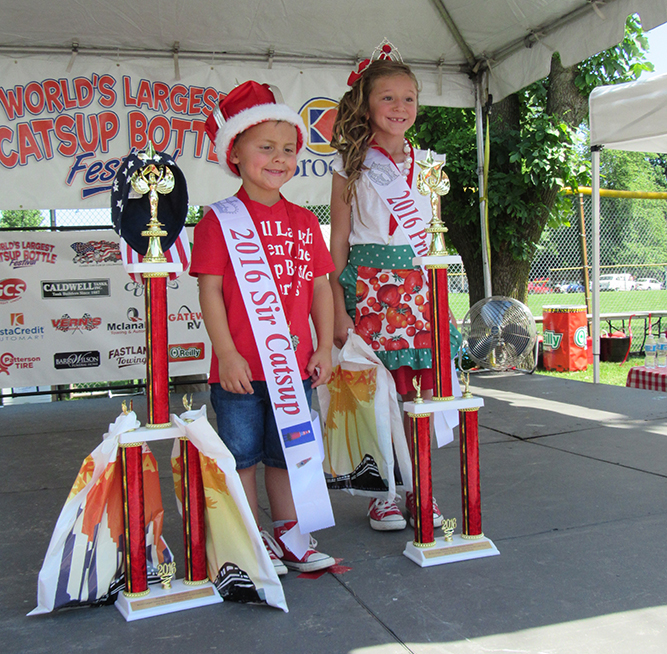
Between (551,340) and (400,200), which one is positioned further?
(551,340)

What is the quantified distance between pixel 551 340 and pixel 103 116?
17.9 ft

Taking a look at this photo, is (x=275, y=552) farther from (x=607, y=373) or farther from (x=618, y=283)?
(x=618, y=283)

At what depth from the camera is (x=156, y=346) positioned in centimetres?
194

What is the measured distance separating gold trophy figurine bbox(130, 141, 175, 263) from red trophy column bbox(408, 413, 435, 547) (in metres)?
0.92

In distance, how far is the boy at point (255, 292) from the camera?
7.03 ft

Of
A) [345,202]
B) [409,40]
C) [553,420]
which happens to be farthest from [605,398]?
[345,202]

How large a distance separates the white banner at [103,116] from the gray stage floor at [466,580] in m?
1.99

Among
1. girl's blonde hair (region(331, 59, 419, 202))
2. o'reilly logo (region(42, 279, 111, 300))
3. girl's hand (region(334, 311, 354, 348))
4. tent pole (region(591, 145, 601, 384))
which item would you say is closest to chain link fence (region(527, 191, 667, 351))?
tent pole (region(591, 145, 601, 384))

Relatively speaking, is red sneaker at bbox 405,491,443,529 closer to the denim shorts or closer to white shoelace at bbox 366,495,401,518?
white shoelace at bbox 366,495,401,518

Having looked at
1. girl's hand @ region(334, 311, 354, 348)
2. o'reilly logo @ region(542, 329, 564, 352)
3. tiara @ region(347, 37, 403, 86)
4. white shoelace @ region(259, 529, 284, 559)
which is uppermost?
tiara @ region(347, 37, 403, 86)

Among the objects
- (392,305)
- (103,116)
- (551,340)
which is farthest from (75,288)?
(551,340)

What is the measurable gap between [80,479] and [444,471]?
1.94 m

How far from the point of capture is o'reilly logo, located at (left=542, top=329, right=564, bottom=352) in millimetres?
7926

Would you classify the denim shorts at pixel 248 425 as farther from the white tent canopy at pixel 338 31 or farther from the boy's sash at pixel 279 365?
the white tent canopy at pixel 338 31
